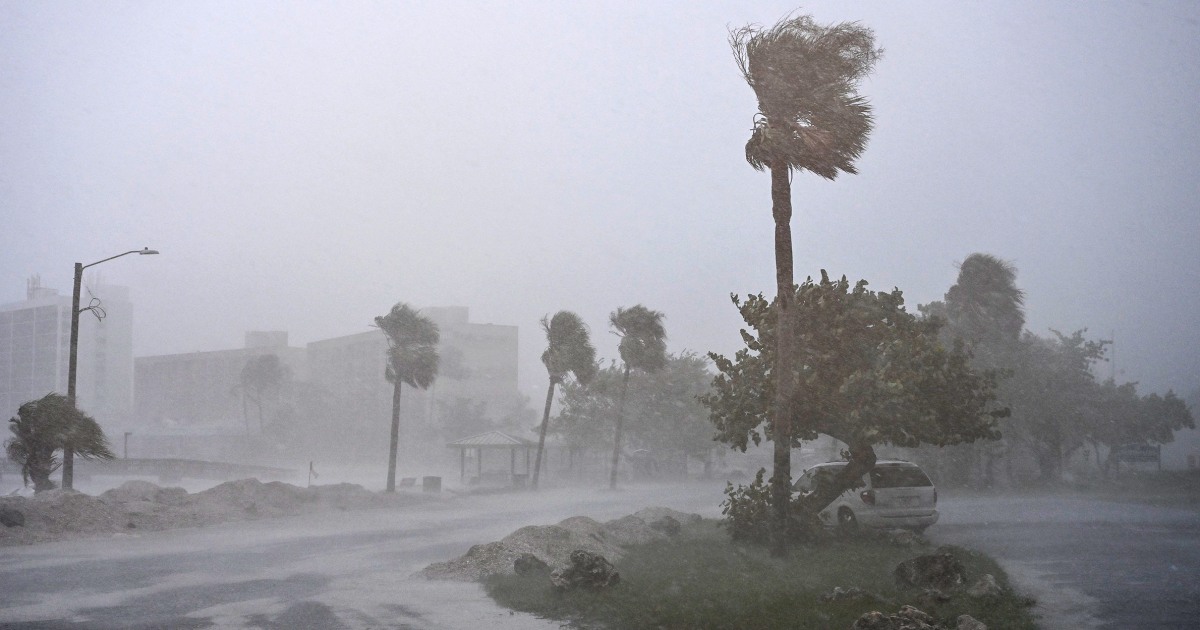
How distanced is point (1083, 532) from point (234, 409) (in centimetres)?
16527

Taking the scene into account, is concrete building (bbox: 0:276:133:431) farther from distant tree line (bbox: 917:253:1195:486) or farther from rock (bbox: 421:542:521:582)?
rock (bbox: 421:542:521:582)

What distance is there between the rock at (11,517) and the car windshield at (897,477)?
2036cm

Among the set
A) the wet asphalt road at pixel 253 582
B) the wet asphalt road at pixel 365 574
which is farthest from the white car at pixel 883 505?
the wet asphalt road at pixel 253 582

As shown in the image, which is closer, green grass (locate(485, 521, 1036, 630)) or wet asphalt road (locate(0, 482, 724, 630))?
green grass (locate(485, 521, 1036, 630))

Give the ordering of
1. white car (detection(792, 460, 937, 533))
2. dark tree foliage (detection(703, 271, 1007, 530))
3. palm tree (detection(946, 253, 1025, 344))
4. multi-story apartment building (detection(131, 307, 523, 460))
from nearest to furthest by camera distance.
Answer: dark tree foliage (detection(703, 271, 1007, 530)) → white car (detection(792, 460, 937, 533)) → palm tree (detection(946, 253, 1025, 344)) → multi-story apartment building (detection(131, 307, 523, 460))

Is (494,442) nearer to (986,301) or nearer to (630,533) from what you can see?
(986,301)

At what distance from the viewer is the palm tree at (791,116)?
55.3 feet

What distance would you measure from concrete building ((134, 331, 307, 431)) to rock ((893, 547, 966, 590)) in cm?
16061

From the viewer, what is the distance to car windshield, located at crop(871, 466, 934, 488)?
784 inches

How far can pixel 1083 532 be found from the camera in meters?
22.3

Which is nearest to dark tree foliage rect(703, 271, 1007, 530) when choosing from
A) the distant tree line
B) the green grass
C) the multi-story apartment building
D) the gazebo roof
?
the green grass

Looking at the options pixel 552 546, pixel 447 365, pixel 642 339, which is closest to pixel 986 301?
pixel 642 339

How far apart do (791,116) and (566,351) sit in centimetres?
3266

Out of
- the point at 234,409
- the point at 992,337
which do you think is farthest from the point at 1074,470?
the point at 234,409
